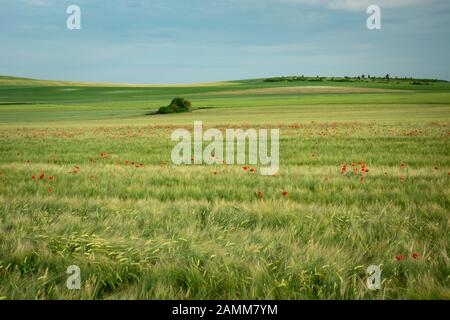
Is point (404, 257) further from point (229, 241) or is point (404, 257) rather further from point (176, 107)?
point (176, 107)

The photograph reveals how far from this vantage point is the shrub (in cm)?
5452

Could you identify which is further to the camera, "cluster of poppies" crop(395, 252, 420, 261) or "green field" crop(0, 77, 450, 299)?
"cluster of poppies" crop(395, 252, 420, 261)

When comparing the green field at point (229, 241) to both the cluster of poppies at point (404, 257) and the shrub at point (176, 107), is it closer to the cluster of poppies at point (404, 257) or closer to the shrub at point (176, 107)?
the cluster of poppies at point (404, 257)

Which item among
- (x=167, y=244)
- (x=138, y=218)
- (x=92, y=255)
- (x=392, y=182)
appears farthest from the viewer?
(x=392, y=182)

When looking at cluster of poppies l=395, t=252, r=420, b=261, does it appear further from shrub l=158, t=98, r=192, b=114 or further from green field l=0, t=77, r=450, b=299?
shrub l=158, t=98, r=192, b=114

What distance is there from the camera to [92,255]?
3141 mm

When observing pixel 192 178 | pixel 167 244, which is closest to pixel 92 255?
pixel 167 244

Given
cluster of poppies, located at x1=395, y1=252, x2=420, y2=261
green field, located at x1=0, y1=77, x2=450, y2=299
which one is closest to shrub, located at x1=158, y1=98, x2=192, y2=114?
green field, located at x1=0, y1=77, x2=450, y2=299

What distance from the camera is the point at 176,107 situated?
55219 millimetres

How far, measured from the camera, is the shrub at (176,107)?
54.5 meters

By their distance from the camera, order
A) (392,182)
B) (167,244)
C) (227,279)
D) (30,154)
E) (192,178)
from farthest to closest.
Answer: (30,154) → (192,178) → (392,182) → (167,244) → (227,279)

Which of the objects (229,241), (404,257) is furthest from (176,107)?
(404,257)
